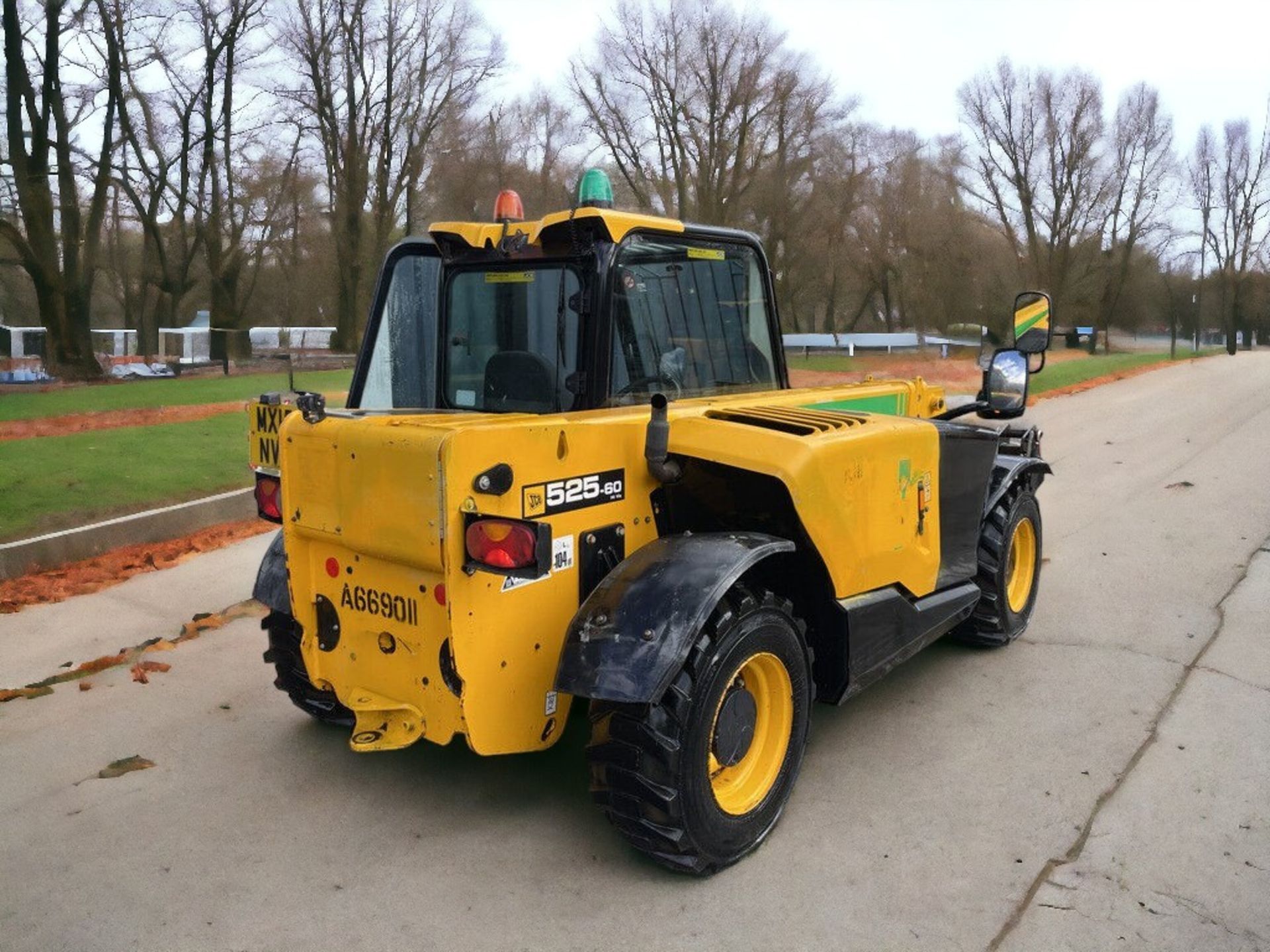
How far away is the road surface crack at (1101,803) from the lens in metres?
3.20

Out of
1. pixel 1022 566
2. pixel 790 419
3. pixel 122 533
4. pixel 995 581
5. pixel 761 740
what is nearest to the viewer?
pixel 761 740

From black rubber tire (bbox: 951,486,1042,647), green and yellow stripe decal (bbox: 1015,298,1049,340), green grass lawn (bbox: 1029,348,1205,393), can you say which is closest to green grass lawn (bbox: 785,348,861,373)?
green grass lawn (bbox: 1029,348,1205,393)

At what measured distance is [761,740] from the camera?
3.81 metres

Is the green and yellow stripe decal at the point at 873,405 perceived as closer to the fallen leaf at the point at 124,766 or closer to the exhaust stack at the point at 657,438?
the exhaust stack at the point at 657,438

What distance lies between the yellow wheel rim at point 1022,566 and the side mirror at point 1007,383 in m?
0.98

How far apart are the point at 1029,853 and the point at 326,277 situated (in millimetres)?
50058

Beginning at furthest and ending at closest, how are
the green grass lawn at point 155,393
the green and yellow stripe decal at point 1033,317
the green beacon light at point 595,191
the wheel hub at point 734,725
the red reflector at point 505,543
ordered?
the green grass lawn at point 155,393 < the green and yellow stripe decal at point 1033,317 < the green beacon light at point 595,191 < the wheel hub at point 734,725 < the red reflector at point 505,543

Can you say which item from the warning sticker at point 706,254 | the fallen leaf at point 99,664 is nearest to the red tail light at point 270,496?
the warning sticker at point 706,254

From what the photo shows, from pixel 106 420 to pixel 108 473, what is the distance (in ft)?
20.0

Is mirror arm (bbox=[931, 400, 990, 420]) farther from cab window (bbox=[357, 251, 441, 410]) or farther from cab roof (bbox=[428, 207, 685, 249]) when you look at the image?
cab window (bbox=[357, 251, 441, 410])

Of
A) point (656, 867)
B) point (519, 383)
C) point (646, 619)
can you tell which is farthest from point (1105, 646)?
point (519, 383)

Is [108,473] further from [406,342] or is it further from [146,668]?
[406,342]

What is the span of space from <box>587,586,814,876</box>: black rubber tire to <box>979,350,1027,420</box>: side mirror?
2.21 meters

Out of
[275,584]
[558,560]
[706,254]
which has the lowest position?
[275,584]
